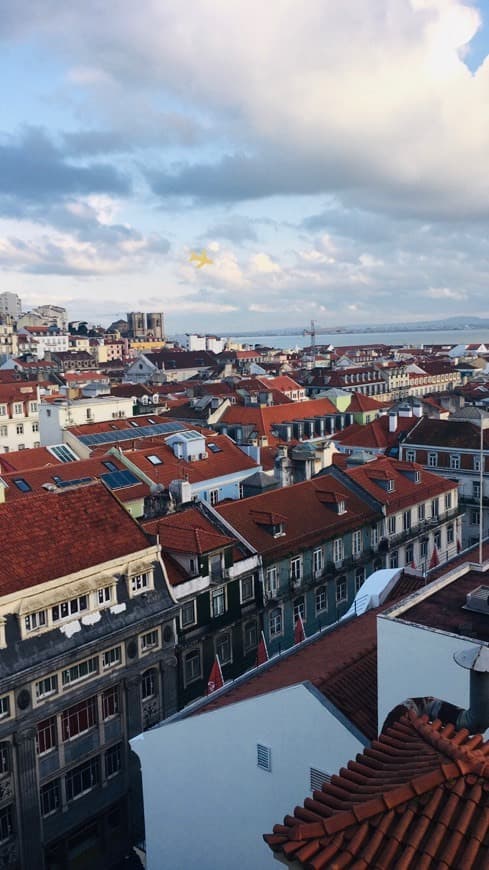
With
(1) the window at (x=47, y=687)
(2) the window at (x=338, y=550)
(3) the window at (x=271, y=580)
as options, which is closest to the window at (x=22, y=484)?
(3) the window at (x=271, y=580)

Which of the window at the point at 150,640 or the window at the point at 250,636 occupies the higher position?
the window at the point at 150,640

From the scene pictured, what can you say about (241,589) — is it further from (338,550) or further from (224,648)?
(338,550)

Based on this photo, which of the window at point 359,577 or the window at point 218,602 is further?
the window at point 359,577

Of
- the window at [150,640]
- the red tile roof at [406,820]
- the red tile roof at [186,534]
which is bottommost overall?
the window at [150,640]

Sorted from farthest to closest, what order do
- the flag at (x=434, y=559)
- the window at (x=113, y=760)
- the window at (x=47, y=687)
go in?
the flag at (x=434, y=559) → the window at (x=113, y=760) → the window at (x=47, y=687)

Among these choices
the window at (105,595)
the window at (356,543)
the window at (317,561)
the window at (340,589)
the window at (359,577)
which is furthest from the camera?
the window at (359,577)

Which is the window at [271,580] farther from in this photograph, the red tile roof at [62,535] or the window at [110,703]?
the window at [110,703]
